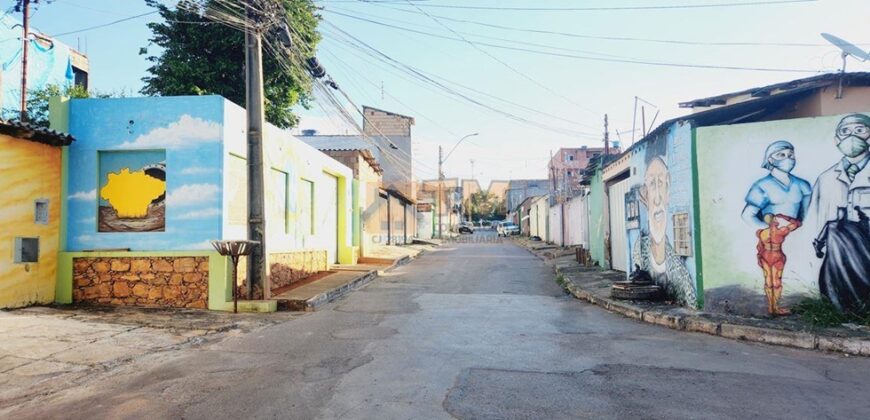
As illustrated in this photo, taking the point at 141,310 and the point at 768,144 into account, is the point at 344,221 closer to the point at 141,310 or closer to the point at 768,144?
the point at 141,310

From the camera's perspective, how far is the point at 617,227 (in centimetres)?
1598

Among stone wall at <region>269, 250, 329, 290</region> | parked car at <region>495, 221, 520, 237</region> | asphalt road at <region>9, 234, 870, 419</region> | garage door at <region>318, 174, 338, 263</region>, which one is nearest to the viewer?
asphalt road at <region>9, 234, 870, 419</region>

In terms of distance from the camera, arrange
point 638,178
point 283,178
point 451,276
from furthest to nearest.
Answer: point 451,276 < point 283,178 < point 638,178

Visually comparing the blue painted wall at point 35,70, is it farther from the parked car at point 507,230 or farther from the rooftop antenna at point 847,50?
the parked car at point 507,230

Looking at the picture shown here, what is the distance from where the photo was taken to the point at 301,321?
948cm

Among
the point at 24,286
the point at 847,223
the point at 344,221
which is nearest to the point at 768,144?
the point at 847,223

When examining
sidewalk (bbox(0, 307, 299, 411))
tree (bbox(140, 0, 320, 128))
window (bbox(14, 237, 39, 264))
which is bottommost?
sidewalk (bbox(0, 307, 299, 411))

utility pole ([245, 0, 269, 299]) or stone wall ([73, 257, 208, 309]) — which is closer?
stone wall ([73, 257, 208, 309])

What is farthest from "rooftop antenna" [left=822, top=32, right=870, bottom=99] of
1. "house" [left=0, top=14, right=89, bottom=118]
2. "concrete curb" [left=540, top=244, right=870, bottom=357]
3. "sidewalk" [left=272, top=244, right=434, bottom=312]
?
"house" [left=0, top=14, right=89, bottom=118]

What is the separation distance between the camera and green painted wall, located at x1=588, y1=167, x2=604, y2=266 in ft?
57.6

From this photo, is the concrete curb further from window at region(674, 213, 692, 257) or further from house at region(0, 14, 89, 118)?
house at region(0, 14, 89, 118)

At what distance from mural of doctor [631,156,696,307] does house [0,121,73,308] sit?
35.8ft

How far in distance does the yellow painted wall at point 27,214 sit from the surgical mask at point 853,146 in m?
13.0

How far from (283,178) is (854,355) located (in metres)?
11.6
